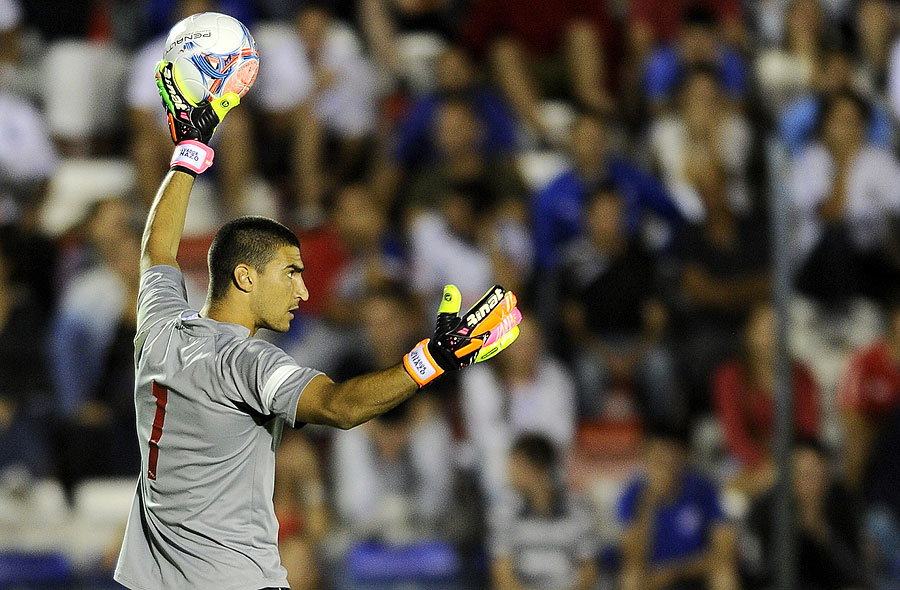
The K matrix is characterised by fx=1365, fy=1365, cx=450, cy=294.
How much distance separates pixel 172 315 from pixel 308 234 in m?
4.51

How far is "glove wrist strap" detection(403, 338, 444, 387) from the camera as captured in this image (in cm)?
330

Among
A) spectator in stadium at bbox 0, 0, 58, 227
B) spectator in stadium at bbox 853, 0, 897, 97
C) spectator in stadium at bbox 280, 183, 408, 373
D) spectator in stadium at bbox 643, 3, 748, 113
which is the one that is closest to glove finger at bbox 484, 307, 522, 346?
spectator in stadium at bbox 280, 183, 408, 373

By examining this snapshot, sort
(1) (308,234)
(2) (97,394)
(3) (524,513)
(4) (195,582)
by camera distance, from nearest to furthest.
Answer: (4) (195,582), (3) (524,513), (2) (97,394), (1) (308,234)

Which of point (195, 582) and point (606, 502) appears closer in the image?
point (195, 582)

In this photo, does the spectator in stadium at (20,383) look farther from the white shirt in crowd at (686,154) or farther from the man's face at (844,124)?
the man's face at (844,124)

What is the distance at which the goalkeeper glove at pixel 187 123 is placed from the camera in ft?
13.6

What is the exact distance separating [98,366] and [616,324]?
2.96m

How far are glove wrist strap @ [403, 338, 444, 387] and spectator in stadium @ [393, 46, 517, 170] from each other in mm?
5331

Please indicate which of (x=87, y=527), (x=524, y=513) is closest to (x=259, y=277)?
(x=524, y=513)

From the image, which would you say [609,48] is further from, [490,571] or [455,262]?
[490,571]

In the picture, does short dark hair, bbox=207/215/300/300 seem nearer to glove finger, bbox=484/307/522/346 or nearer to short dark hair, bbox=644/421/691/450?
glove finger, bbox=484/307/522/346

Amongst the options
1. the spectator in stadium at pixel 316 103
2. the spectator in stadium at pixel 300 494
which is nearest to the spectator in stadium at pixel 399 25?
the spectator in stadium at pixel 316 103

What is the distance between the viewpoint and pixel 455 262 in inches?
314

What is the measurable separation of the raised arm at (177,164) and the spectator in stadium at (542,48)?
487cm
